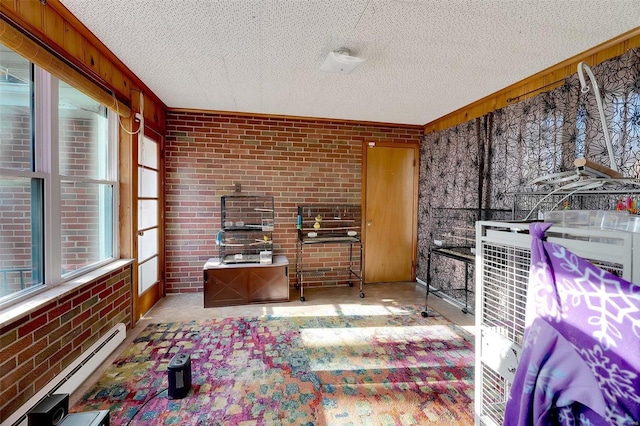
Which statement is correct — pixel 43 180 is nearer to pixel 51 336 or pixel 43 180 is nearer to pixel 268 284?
pixel 51 336

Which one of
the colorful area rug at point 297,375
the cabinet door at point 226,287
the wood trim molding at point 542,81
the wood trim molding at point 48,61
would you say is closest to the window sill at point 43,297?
the colorful area rug at point 297,375

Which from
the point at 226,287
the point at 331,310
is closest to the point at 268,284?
the point at 226,287

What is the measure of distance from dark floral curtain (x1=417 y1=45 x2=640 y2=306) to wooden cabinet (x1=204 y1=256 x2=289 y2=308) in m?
2.09

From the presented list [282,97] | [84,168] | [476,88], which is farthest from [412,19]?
[84,168]

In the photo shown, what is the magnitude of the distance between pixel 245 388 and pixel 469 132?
11.1ft

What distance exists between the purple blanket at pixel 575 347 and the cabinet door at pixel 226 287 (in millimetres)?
2856

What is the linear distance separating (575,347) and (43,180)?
2.66 metres

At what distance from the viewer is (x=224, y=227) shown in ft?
11.8

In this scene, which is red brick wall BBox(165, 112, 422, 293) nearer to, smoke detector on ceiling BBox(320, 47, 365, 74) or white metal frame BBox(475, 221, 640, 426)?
smoke detector on ceiling BBox(320, 47, 365, 74)

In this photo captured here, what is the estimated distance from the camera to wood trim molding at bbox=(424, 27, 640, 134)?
6.30 feet

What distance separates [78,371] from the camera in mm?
1846

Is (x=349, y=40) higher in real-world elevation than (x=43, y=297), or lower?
higher

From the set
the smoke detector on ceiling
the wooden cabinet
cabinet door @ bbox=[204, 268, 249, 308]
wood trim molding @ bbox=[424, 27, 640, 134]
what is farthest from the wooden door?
the smoke detector on ceiling

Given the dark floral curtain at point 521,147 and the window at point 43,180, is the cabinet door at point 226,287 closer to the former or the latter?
the window at point 43,180
